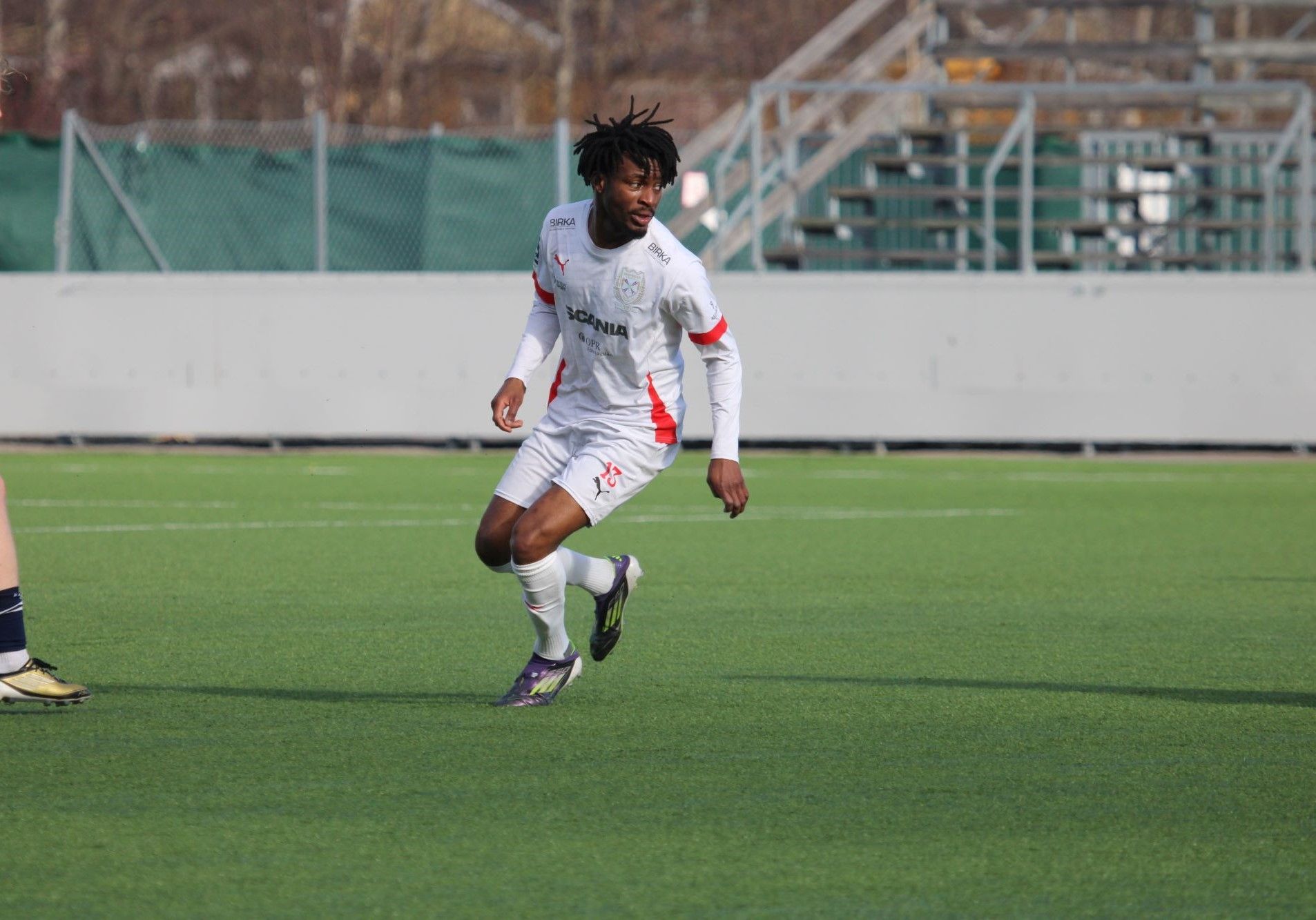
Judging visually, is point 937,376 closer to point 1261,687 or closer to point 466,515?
point 466,515

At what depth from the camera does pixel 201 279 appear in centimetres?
2022

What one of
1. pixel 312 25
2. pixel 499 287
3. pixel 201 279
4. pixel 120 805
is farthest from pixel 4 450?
pixel 312 25

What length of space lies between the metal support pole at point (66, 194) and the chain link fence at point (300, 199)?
9 cm

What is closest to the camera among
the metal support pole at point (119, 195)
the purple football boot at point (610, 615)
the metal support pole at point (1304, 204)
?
the purple football boot at point (610, 615)

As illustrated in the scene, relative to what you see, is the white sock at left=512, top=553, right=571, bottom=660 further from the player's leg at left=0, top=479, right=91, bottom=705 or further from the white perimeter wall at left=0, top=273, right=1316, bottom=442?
the white perimeter wall at left=0, top=273, right=1316, bottom=442

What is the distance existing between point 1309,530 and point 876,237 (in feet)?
43.0

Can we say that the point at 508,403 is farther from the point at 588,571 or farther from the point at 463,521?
the point at 463,521

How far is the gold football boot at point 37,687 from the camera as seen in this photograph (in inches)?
262

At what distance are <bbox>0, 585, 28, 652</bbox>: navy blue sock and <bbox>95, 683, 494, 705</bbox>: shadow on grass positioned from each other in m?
0.47

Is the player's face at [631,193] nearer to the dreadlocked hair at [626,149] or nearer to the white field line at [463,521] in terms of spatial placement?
the dreadlocked hair at [626,149]

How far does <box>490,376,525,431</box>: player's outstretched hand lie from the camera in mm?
7066

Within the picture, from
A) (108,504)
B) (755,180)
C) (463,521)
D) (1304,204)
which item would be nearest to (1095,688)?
(463,521)

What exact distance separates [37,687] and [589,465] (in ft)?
6.00

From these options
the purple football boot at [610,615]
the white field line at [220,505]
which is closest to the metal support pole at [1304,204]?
the white field line at [220,505]
